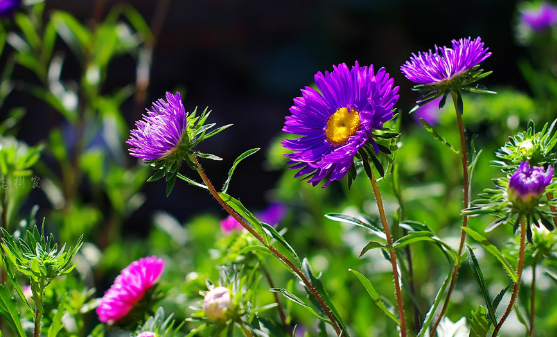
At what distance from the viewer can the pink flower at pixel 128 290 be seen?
587 millimetres

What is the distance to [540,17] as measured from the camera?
1246mm

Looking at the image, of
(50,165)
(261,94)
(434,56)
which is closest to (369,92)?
(434,56)

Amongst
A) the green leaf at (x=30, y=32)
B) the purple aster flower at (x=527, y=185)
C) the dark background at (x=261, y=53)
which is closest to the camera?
the purple aster flower at (x=527, y=185)

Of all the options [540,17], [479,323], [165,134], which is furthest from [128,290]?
[540,17]

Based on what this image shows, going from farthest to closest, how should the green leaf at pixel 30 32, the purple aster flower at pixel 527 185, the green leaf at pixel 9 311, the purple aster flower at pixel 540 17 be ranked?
the purple aster flower at pixel 540 17 → the green leaf at pixel 30 32 → the green leaf at pixel 9 311 → the purple aster flower at pixel 527 185

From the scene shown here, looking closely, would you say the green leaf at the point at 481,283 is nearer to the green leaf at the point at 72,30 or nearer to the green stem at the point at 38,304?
the green stem at the point at 38,304

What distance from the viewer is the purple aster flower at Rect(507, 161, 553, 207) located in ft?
1.34

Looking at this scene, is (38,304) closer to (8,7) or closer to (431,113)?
(8,7)

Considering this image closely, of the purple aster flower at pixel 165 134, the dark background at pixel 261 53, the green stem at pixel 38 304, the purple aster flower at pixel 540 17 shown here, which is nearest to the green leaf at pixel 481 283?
the purple aster flower at pixel 165 134

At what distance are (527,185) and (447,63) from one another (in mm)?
123

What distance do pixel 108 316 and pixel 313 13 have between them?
8.91ft

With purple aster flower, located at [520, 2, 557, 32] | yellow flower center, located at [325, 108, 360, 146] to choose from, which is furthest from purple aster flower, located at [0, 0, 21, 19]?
purple aster flower, located at [520, 2, 557, 32]

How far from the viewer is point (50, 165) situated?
2.49 m

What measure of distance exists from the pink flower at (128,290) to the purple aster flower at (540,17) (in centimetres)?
104
